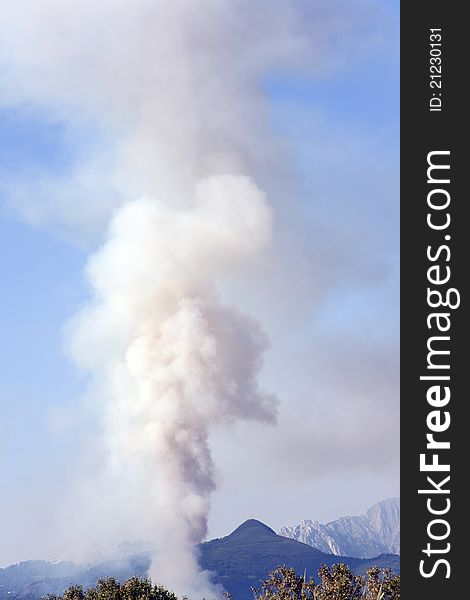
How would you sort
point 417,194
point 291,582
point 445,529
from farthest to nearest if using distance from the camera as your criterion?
point 291,582 → point 417,194 → point 445,529

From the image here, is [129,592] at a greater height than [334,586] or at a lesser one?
lesser

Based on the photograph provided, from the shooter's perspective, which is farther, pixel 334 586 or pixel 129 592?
pixel 129 592

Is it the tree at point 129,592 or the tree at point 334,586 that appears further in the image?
the tree at point 129,592

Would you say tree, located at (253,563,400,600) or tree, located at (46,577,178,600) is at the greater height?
tree, located at (253,563,400,600)

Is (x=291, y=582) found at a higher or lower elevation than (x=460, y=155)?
lower

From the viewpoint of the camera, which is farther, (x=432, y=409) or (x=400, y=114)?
(x=400, y=114)

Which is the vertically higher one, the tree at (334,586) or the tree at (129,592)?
the tree at (334,586)

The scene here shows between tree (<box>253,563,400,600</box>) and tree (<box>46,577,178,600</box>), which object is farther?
tree (<box>46,577,178,600</box>)

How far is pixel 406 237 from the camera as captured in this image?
25359 millimetres

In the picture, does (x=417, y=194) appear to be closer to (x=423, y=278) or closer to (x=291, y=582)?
(x=423, y=278)

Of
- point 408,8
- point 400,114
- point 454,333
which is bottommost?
point 454,333

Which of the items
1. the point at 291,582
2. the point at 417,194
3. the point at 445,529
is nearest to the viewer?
the point at 445,529

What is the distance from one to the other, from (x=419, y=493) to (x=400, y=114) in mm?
12122

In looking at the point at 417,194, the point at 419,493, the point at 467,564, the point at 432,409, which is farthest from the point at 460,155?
the point at 467,564
